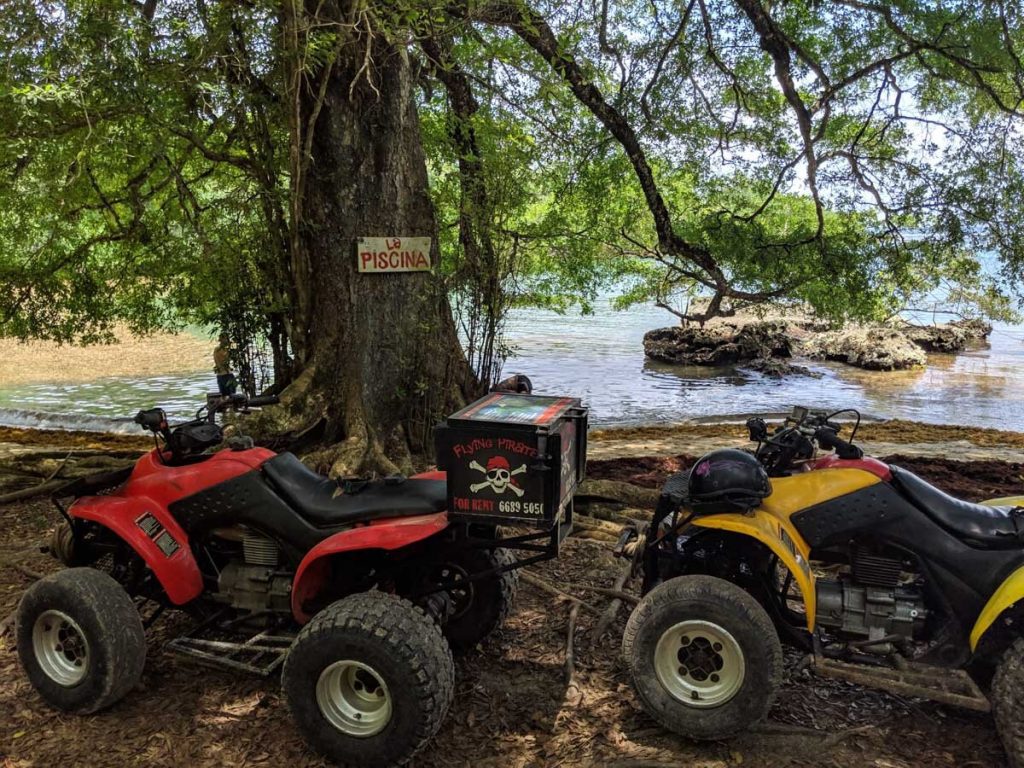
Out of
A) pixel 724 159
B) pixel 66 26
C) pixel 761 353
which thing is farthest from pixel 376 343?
pixel 761 353

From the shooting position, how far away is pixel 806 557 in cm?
333

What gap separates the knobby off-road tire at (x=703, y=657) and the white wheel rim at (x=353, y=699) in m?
1.04

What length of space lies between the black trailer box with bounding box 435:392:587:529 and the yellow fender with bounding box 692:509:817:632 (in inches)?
28.4

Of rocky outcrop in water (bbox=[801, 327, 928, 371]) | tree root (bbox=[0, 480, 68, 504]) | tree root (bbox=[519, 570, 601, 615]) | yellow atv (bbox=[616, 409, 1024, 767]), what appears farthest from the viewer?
rocky outcrop in water (bbox=[801, 327, 928, 371])

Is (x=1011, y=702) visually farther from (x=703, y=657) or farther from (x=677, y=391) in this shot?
(x=677, y=391)

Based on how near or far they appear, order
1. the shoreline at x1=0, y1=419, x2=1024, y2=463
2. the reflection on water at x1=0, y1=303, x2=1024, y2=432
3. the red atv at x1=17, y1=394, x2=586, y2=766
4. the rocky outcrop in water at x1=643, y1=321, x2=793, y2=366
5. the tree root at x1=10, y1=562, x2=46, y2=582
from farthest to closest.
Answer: the rocky outcrop in water at x1=643, y1=321, x2=793, y2=366 < the reflection on water at x1=0, y1=303, x2=1024, y2=432 < the shoreline at x1=0, y1=419, x2=1024, y2=463 < the tree root at x1=10, y1=562, x2=46, y2=582 < the red atv at x1=17, y1=394, x2=586, y2=766

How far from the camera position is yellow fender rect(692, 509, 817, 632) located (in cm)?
316

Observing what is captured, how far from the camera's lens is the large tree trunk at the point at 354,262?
257 inches

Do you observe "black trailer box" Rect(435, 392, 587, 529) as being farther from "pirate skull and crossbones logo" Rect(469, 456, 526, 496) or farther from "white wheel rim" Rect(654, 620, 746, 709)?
"white wheel rim" Rect(654, 620, 746, 709)

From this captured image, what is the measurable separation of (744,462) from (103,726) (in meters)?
2.98

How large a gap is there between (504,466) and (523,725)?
3.85ft

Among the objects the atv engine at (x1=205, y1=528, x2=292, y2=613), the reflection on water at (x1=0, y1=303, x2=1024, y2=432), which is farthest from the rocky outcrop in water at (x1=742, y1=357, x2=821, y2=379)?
the atv engine at (x1=205, y1=528, x2=292, y2=613)

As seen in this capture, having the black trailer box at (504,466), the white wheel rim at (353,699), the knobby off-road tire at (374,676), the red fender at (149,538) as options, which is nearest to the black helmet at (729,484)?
the black trailer box at (504,466)

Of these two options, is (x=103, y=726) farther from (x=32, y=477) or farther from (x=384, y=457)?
(x=32, y=477)
